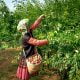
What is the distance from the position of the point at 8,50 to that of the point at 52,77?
3.82m

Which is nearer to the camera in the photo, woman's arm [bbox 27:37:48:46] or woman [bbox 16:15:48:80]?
woman's arm [bbox 27:37:48:46]

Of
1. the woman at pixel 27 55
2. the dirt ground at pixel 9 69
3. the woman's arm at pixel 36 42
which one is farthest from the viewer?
the dirt ground at pixel 9 69

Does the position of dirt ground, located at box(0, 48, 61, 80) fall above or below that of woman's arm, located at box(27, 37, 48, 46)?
below

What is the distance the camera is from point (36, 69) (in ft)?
18.4

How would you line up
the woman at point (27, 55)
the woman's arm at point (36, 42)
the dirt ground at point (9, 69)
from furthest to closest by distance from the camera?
1. the dirt ground at point (9, 69)
2. the woman at point (27, 55)
3. the woman's arm at point (36, 42)

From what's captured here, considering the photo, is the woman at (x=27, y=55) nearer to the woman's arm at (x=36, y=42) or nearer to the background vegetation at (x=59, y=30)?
the woman's arm at (x=36, y=42)

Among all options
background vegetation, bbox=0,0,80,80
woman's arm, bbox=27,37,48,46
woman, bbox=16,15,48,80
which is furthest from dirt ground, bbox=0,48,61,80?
woman's arm, bbox=27,37,48,46

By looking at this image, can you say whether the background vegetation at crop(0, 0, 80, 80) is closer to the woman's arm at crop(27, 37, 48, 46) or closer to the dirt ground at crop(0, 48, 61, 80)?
the woman's arm at crop(27, 37, 48, 46)

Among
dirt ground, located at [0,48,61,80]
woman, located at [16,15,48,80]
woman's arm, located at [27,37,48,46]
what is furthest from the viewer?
dirt ground, located at [0,48,61,80]

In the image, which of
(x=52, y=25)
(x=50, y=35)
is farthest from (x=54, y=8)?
(x=50, y=35)

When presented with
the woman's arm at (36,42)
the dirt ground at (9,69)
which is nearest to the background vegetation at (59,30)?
the woman's arm at (36,42)

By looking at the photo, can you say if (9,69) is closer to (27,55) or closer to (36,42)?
(27,55)

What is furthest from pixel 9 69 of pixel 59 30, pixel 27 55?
pixel 59 30

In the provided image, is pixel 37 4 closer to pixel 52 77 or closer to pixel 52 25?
pixel 52 25
